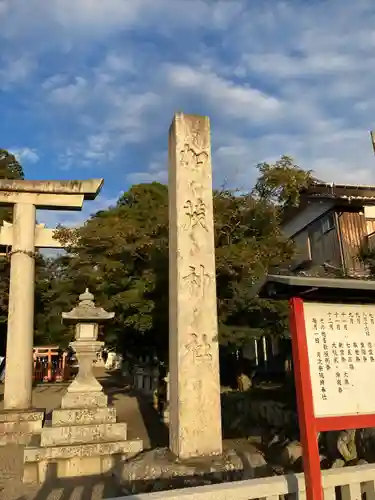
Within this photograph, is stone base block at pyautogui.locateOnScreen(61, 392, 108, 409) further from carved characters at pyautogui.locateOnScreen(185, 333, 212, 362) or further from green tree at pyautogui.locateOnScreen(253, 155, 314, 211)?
green tree at pyautogui.locateOnScreen(253, 155, 314, 211)

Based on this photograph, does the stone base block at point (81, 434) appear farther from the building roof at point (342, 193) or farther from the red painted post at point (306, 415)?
the building roof at point (342, 193)

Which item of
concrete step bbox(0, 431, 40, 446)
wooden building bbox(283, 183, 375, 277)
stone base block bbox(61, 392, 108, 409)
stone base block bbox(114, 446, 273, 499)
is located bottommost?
concrete step bbox(0, 431, 40, 446)

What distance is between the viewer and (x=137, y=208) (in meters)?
20.4

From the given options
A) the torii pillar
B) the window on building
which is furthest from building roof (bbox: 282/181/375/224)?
the torii pillar

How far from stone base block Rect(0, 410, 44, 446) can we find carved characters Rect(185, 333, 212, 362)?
527cm

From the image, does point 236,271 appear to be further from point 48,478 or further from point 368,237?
point 368,237

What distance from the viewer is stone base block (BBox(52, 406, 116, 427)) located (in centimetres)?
772

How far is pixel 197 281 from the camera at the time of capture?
6746 mm

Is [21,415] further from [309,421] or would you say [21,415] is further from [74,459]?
[309,421]

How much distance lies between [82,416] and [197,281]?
139 inches

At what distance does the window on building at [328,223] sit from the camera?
632 inches

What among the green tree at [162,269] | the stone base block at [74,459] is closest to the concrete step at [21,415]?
the stone base block at [74,459]

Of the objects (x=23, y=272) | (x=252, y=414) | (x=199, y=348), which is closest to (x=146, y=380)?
(x=252, y=414)

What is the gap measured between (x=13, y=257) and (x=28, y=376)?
9.86ft
